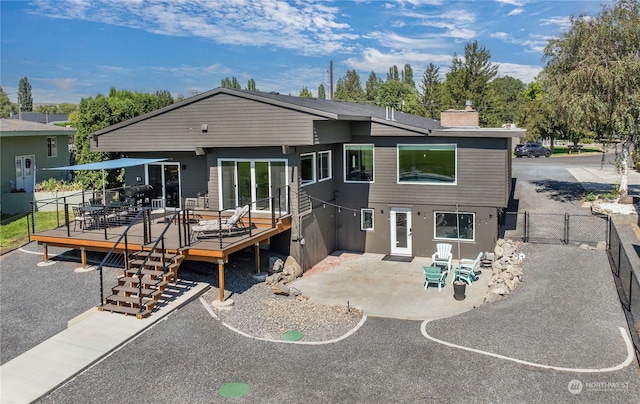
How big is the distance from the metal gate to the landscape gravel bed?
810 centimetres

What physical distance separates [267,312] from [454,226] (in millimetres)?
8580

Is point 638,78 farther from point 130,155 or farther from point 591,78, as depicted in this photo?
point 130,155

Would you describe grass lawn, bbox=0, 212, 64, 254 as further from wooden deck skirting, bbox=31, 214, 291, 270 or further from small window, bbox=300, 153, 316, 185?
small window, bbox=300, 153, 316, 185

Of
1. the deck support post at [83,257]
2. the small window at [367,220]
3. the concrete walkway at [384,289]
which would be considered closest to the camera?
the concrete walkway at [384,289]

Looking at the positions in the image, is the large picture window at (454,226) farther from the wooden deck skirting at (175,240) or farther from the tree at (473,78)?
the tree at (473,78)

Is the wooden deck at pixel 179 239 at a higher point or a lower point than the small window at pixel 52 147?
lower

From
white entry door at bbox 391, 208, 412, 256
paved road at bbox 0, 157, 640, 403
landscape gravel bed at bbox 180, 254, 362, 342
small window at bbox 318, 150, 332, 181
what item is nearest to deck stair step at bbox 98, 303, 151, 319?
paved road at bbox 0, 157, 640, 403

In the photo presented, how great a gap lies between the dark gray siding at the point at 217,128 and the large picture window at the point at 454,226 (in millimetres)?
6001

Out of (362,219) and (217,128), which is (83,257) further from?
(362,219)

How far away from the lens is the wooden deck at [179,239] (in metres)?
12.3

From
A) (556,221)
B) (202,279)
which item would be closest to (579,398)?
(202,279)

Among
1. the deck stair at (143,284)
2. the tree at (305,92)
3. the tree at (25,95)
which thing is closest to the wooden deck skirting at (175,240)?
the deck stair at (143,284)

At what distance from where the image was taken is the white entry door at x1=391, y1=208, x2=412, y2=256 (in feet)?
58.9

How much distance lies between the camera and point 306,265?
15.9 m
